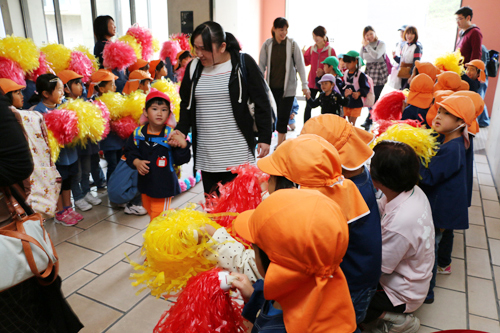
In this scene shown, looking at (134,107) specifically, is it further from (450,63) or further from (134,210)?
(450,63)

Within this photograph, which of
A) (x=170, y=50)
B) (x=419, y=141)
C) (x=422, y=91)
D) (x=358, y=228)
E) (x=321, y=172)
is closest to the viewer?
(x=321, y=172)

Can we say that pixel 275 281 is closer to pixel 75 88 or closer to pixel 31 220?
pixel 31 220

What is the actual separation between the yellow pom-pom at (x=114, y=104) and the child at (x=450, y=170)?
276 centimetres

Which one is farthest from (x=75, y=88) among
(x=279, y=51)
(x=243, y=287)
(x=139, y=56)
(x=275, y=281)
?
(x=275, y=281)

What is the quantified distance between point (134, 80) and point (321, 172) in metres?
3.33

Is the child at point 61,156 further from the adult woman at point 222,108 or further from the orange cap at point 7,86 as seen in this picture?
the adult woman at point 222,108

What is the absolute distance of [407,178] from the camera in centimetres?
187

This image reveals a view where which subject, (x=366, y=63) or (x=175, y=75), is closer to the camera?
(x=175, y=75)

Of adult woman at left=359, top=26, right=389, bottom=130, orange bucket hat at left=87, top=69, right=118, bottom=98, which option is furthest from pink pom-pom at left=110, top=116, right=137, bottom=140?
adult woman at left=359, top=26, right=389, bottom=130

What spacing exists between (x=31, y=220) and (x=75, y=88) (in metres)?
2.64

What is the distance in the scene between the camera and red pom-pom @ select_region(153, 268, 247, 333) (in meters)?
1.26

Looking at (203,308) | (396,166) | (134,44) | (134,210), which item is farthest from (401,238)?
(134,44)

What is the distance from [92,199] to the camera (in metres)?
3.69

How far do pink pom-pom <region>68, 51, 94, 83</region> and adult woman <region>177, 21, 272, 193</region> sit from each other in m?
1.83
